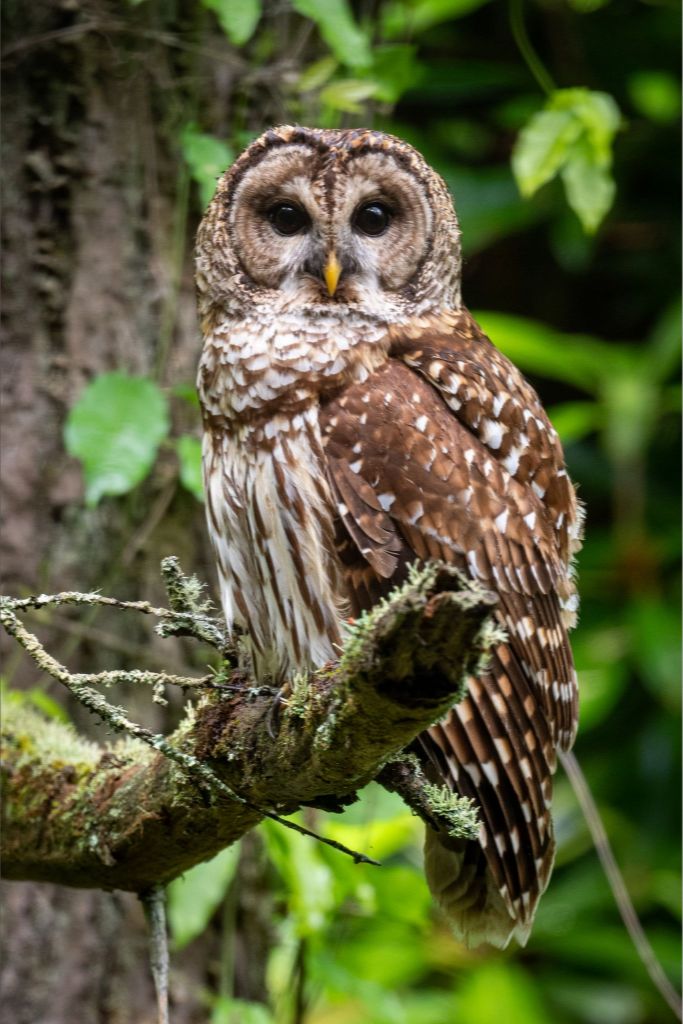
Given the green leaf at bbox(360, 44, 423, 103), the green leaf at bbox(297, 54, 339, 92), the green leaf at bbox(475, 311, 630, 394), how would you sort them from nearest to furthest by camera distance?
the green leaf at bbox(297, 54, 339, 92), the green leaf at bbox(360, 44, 423, 103), the green leaf at bbox(475, 311, 630, 394)

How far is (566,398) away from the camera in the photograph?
6.12 meters

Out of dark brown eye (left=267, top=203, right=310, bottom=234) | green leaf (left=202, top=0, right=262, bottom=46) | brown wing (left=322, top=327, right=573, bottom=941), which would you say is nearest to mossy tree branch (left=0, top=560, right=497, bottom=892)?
brown wing (left=322, top=327, right=573, bottom=941)

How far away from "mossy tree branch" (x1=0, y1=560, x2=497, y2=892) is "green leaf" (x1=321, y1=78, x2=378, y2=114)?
1.58 meters

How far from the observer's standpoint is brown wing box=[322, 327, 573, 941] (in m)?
2.59

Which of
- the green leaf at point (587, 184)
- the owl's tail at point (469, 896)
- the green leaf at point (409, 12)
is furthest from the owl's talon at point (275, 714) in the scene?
the green leaf at point (409, 12)

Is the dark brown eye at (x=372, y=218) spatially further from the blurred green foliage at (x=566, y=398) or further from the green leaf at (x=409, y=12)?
the green leaf at (x=409, y=12)

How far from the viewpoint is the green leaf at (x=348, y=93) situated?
3.39 metres

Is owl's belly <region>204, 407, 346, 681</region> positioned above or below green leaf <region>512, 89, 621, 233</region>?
below

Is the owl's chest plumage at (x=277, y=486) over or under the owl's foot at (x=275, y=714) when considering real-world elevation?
over

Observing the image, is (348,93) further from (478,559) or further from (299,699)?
A: (299,699)

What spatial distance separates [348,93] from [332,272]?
83 cm

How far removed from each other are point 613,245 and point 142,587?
3.35m

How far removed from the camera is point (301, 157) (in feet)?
9.52

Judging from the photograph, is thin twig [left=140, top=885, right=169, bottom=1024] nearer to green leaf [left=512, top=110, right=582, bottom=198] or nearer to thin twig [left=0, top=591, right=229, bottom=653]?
thin twig [left=0, top=591, right=229, bottom=653]
